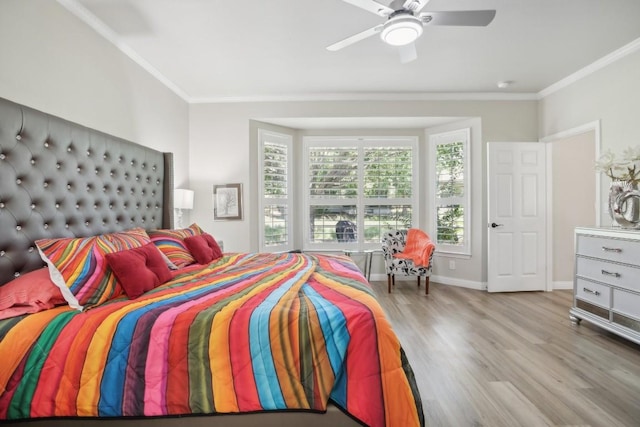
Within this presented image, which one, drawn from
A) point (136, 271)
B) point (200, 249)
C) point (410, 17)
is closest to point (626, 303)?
point (410, 17)

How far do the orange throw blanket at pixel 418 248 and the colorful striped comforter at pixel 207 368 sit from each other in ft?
9.87

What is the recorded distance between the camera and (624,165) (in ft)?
9.82

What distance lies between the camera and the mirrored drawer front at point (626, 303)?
245 centimetres

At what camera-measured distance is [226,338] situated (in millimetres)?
1293

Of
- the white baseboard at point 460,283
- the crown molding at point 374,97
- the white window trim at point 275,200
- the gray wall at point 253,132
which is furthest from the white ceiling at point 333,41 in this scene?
the white baseboard at point 460,283

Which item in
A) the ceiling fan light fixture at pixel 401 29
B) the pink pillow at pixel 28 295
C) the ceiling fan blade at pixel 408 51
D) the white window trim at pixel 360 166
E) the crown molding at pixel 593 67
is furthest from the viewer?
the white window trim at pixel 360 166

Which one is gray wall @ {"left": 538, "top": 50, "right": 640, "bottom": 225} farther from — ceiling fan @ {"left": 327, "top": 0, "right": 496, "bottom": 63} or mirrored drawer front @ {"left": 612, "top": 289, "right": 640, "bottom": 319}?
ceiling fan @ {"left": 327, "top": 0, "right": 496, "bottom": 63}

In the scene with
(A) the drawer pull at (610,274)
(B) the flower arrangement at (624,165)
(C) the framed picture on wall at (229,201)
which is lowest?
(A) the drawer pull at (610,274)

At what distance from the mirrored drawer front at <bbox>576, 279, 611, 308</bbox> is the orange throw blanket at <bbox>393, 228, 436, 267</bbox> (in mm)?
1537

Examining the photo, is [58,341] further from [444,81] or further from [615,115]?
[615,115]

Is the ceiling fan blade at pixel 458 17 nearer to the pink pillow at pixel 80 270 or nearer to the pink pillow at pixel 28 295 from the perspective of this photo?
the pink pillow at pixel 80 270

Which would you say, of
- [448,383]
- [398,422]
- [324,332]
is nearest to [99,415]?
[324,332]

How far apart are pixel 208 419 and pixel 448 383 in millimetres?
1508

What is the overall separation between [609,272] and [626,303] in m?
0.28
